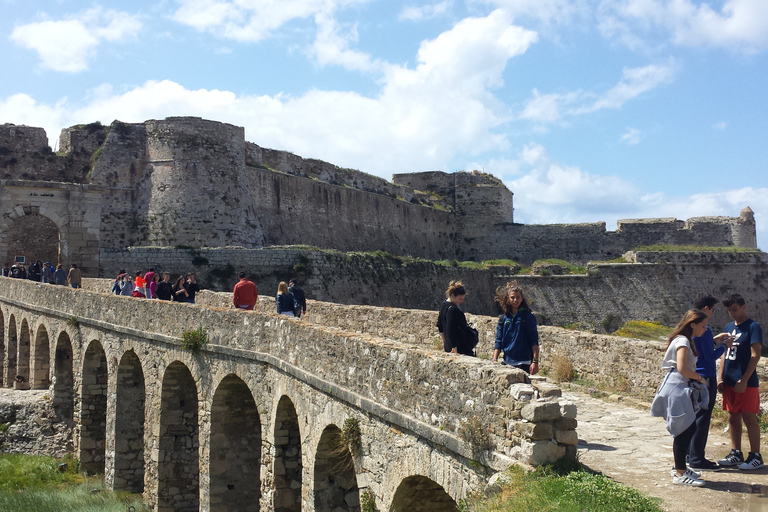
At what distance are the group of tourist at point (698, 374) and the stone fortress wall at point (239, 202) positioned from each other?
20.6m

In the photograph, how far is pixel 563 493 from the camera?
15.4 ft

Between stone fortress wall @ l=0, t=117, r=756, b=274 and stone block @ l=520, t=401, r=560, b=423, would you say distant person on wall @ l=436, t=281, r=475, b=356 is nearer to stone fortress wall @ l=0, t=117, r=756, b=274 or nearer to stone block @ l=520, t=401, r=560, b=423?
stone block @ l=520, t=401, r=560, b=423

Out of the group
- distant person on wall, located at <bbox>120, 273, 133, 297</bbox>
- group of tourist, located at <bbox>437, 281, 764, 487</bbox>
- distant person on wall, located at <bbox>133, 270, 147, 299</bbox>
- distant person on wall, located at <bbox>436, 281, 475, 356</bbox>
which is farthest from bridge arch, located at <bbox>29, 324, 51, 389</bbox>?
group of tourist, located at <bbox>437, 281, 764, 487</bbox>

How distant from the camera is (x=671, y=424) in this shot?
5562mm

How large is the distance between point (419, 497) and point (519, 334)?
6.08 ft

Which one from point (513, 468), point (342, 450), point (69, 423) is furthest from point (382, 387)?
point (69, 423)

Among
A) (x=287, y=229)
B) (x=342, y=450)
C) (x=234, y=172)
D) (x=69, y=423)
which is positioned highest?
(x=234, y=172)

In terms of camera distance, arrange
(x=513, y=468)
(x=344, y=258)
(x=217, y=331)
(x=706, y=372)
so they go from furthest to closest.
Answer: (x=344, y=258) → (x=217, y=331) → (x=706, y=372) → (x=513, y=468)

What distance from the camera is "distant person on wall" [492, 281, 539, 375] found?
715 centimetres

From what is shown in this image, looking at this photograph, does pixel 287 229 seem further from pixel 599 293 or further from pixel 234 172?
pixel 599 293

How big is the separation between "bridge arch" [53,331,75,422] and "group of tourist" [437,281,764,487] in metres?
14.3

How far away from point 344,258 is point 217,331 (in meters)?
15.5

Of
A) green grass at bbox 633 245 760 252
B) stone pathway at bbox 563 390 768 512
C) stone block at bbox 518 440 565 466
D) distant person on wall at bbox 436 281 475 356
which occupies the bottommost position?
stone pathway at bbox 563 390 768 512

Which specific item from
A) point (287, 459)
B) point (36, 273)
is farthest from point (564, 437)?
point (36, 273)
